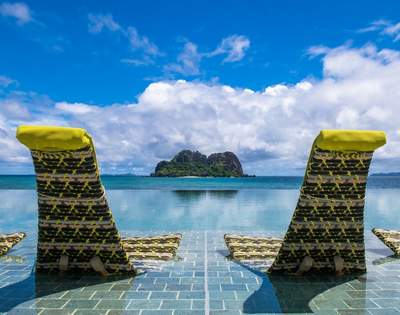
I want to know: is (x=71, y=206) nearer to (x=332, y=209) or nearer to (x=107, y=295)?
(x=107, y=295)

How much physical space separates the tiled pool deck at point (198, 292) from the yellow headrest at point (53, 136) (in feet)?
4.26

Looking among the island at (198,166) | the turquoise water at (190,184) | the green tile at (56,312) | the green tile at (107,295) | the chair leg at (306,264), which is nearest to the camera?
the green tile at (56,312)

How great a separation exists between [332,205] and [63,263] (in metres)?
2.68

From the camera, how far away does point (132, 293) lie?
11.5 ft

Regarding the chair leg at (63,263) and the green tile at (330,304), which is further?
the chair leg at (63,263)

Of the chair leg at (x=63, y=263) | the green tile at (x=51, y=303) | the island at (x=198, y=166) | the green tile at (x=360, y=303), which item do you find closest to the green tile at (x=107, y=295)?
the green tile at (x=51, y=303)

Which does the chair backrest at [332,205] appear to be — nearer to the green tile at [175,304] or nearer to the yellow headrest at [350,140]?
the yellow headrest at [350,140]

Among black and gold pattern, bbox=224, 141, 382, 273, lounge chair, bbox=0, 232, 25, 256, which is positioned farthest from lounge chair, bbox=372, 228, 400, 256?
lounge chair, bbox=0, 232, 25, 256

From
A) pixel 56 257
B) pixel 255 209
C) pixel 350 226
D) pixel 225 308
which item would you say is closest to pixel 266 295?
pixel 225 308

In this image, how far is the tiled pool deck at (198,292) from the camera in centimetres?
315

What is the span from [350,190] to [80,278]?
2.72 meters

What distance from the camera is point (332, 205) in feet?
12.2

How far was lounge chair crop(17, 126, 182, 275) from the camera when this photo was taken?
317cm

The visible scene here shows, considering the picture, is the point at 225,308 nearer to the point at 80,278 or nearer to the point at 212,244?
the point at 80,278
